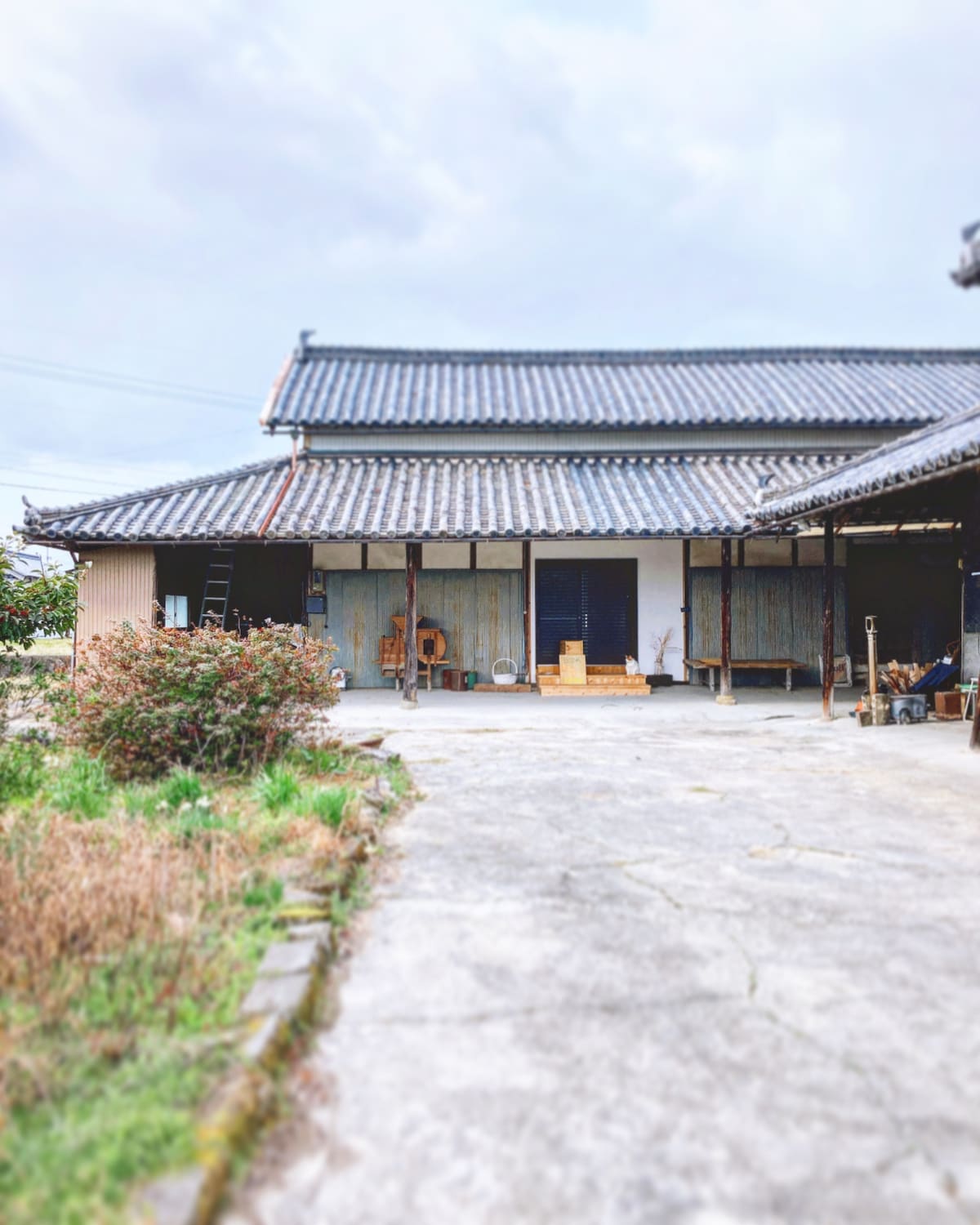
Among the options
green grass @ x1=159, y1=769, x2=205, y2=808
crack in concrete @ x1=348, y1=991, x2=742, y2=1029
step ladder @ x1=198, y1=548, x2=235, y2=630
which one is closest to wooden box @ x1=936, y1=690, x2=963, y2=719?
crack in concrete @ x1=348, y1=991, x2=742, y2=1029

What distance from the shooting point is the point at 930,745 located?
7855mm

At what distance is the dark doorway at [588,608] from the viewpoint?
13375 millimetres

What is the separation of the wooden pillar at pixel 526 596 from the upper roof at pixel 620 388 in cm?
259

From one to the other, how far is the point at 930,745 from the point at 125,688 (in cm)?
737

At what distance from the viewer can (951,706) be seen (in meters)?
9.66

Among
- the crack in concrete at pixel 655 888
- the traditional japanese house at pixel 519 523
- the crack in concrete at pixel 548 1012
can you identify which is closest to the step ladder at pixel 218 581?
the traditional japanese house at pixel 519 523

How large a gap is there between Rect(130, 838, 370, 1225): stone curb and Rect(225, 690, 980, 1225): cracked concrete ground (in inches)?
3.2

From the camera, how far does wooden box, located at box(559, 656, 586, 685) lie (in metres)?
12.7

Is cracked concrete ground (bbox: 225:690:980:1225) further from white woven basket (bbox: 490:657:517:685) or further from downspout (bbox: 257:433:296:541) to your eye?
white woven basket (bbox: 490:657:517:685)

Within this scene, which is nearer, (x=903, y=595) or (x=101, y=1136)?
(x=101, y=1136)

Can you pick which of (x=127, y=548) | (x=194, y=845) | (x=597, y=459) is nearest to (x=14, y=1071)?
(x=194, y=845)

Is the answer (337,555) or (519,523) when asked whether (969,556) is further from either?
(337,555)

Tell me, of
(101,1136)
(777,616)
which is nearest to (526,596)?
(777,616)

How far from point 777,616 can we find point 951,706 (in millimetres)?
3879
